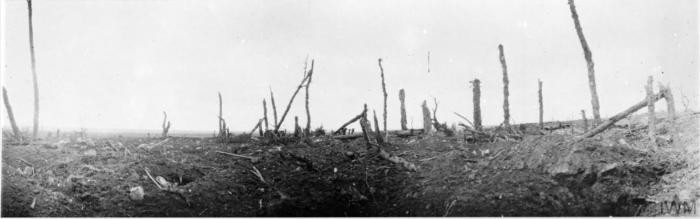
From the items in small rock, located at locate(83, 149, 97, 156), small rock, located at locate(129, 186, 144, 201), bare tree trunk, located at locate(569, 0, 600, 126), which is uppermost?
bare tree trunk, located at locate(569, 0, 600, 126)

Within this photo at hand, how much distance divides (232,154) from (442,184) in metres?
5.46

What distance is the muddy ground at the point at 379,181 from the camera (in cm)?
741

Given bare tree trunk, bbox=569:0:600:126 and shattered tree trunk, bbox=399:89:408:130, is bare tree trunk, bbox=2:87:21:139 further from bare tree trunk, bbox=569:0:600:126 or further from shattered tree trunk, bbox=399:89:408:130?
shattered tree trunk, bbox=399:89:408:130

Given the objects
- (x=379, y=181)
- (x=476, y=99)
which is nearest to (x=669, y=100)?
(x=379, y=181)

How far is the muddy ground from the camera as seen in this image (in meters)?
7.41

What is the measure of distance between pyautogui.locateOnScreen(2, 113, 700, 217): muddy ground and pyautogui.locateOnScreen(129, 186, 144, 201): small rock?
60 mm

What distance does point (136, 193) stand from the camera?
26.6 feet

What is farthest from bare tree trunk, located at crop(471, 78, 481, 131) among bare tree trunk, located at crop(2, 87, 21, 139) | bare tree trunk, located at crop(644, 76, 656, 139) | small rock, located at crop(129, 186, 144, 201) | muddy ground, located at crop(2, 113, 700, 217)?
bare tree trunk, located at crop(2, 87, 21, 139)

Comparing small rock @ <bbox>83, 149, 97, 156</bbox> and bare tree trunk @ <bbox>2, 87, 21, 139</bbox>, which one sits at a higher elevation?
bare tree trunk @ <bbox>2, 87, 21, 139</bbox>

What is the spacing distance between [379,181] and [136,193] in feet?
15.3

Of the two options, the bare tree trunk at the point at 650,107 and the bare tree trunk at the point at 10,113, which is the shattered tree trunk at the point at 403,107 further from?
the bare tree trunk at the point at 10,113

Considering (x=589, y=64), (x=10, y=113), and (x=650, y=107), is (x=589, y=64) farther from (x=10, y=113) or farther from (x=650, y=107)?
(x=10, y=113)

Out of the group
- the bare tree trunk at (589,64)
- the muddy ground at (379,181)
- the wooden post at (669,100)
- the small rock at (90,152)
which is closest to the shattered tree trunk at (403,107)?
the bare tree trunk at (589,64)

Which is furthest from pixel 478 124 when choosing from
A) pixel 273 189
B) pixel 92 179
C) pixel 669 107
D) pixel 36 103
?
pixel 36 103
